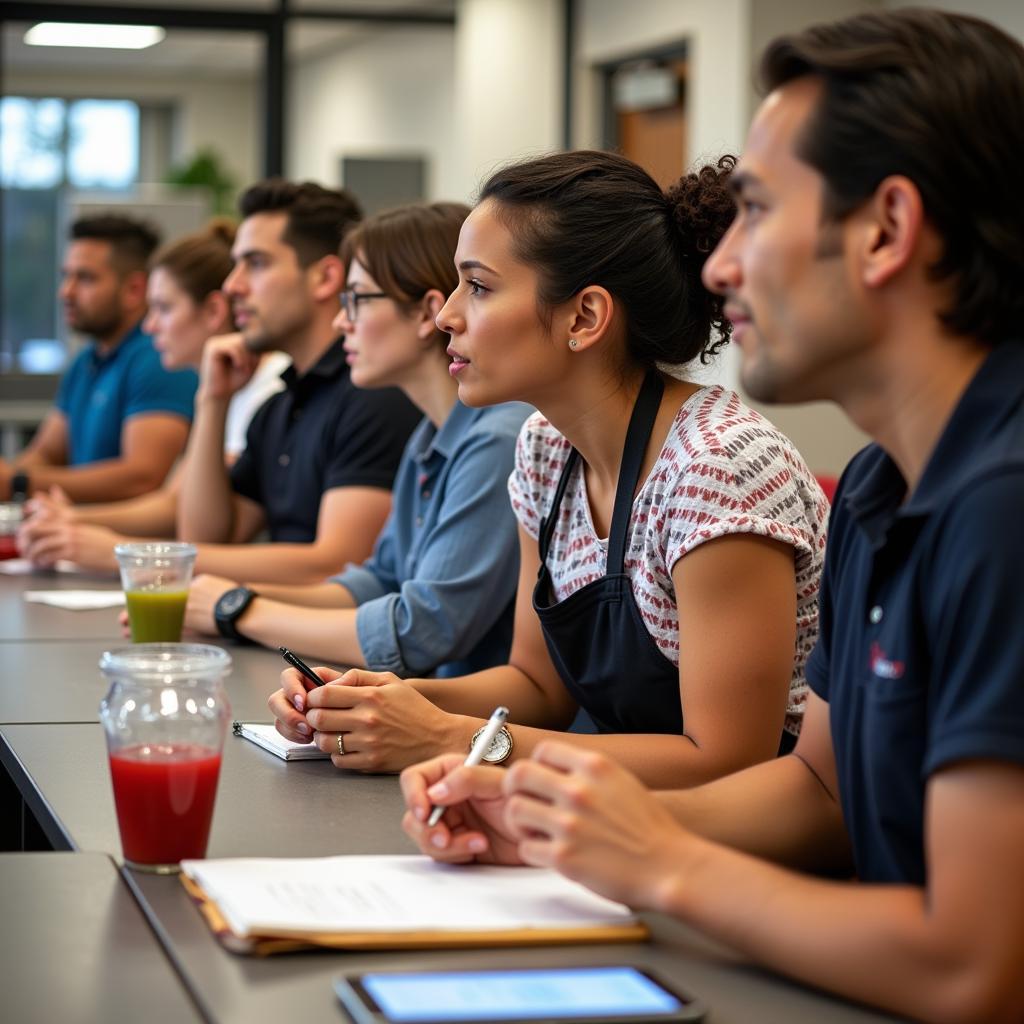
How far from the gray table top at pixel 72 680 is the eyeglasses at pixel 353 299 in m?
0.62

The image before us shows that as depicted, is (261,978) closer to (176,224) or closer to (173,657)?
(173,657)

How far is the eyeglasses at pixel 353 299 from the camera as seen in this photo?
2611 millimetres

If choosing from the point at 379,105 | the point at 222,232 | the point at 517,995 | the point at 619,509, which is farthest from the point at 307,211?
the point at 379,105

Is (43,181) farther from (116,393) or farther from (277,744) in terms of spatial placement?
(277,744)

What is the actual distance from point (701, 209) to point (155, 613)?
3.28ft

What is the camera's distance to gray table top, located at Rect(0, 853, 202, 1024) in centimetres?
98

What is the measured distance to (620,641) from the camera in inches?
69.6

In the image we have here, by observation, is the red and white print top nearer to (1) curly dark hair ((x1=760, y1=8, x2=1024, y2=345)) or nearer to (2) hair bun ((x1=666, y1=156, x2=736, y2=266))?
(2) hair bun ((x1=666, y1=156, x2=736, y2=266))

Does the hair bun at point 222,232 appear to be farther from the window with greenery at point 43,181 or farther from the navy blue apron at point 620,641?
the window with greenery at point 43,181

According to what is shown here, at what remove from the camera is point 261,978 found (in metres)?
1.03

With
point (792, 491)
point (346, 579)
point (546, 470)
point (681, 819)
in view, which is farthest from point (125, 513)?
point (681, 819)

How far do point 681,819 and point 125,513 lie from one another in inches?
102

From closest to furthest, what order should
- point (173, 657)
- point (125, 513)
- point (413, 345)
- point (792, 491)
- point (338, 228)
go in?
point (173, 657)
point (792, 491)
point (413, 345)
point (338, 228)
point (125, 513)

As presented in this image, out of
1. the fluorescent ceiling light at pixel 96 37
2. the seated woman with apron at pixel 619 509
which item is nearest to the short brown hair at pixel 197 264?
the seated woman with apron at pixel 619 509
